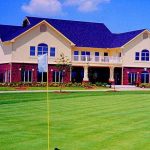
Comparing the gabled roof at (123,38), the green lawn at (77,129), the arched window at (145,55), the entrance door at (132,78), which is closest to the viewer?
the green lawn at (77,129)

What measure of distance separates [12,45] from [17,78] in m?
4.41

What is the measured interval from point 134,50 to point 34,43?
1590cm

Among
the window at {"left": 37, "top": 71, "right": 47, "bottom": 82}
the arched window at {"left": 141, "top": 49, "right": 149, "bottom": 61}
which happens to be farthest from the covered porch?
the window at {"left": 37, "top": 71, "right": 47, "bottom": 82}

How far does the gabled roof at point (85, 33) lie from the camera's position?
63344 mm

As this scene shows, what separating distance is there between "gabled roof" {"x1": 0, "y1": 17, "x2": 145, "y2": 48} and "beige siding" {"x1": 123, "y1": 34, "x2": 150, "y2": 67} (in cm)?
85

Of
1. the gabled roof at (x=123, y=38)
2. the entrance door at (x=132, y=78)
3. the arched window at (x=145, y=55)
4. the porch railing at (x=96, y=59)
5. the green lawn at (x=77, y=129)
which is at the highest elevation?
the gabled roof at (x=123, y=38)

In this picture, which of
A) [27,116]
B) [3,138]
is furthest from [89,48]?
[3,138]

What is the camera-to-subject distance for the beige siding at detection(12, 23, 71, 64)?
193 ft

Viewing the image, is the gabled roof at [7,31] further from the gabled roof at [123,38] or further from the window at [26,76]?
the gabled roof at [123,38]

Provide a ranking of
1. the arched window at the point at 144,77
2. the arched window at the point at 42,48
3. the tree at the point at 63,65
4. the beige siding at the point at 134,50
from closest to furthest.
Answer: the tree at the point at 63,65
the arched window at the point at 42,48
the beige siding at the point at 134,50
the arched window at the point at 144,77

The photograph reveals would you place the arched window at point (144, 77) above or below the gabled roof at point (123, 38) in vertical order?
below

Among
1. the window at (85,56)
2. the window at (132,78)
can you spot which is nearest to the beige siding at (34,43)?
the window at (85,56)

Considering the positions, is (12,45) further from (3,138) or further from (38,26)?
(3,138)

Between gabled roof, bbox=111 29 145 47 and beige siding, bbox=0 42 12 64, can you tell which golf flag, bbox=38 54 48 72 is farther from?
gabled roof, bbox=111 29 145 47
